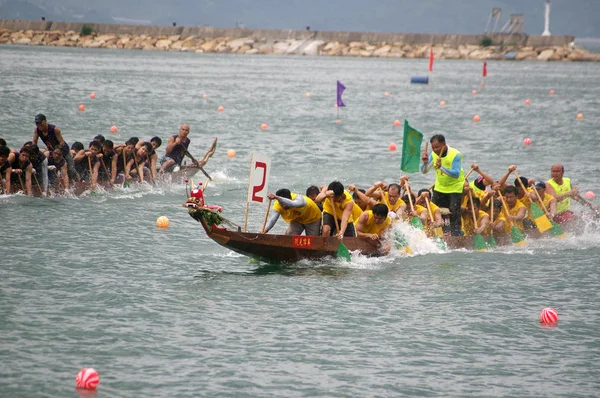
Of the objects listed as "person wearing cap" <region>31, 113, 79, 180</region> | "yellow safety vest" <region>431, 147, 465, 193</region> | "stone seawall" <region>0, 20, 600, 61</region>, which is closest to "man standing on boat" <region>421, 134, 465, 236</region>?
"yellow safety vest" <region>431, 147, 465, 193</region>

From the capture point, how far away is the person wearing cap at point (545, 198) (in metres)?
18.9

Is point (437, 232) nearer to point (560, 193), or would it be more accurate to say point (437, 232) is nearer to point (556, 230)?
point (556, 230)

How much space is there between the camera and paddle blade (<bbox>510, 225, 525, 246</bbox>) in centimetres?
1827

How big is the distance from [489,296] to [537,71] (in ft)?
258

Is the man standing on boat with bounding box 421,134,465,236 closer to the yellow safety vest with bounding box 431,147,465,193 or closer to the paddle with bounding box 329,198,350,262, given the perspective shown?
the yellow safety vest with bounding box 431,147,465,193

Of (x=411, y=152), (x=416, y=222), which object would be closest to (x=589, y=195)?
(x=411, y=152)

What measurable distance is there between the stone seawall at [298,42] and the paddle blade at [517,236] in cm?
9514

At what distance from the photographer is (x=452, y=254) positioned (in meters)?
17.5

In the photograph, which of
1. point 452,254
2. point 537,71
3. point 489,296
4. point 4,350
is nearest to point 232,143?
point 452,254

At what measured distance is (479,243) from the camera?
17.7m

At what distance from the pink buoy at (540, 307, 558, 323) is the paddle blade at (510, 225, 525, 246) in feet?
15.7

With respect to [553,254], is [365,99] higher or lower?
higher

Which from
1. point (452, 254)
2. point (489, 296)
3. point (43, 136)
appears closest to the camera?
point (489, 296)

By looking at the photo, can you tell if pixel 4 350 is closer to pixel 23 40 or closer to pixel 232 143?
pixel 232 143
